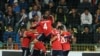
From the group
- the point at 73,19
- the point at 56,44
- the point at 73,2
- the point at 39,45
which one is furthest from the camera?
the point at 73,2

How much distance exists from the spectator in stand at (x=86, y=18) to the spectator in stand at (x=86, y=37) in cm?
33

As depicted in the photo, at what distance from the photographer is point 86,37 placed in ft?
51.6

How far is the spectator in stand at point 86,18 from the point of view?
1612cm

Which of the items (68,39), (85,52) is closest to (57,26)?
(68,39)

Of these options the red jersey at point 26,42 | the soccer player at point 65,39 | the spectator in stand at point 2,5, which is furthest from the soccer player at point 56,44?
the spectator in stand at point 2,5

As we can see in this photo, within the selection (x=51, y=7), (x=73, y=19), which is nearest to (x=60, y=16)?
(x=73, y=19)

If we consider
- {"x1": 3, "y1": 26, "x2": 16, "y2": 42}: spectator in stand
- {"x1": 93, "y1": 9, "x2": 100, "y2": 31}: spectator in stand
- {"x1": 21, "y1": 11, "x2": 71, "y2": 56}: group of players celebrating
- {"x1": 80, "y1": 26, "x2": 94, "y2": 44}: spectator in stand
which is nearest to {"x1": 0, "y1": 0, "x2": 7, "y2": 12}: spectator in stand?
{"x1": 3, "y1": 26, "x2": 16, "y2": 42}: spectator in stand

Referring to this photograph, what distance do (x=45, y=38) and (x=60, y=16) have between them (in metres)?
3.06

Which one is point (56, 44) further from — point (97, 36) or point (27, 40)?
point (97, 36)

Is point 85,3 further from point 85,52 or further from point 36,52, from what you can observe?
point 36,52

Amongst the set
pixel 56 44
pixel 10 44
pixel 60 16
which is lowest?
pixel 10 44

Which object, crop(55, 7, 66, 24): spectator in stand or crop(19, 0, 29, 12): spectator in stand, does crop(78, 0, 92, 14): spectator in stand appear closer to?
crop(55, 7, 66, 24): spectator in stand

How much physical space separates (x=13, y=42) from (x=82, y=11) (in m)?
3.14

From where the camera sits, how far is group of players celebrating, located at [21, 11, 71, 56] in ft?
42.9
